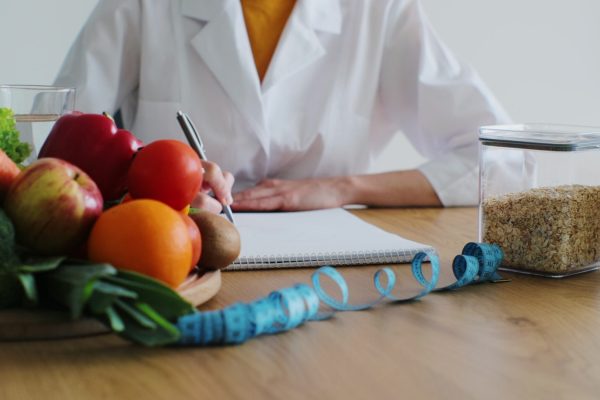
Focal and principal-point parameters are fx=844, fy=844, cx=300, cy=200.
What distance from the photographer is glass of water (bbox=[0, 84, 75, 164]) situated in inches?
37.7

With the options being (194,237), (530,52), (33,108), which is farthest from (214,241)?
(530,52)

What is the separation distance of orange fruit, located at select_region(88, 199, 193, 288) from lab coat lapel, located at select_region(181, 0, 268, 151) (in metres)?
1.01

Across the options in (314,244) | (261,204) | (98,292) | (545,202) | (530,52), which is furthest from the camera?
(530,52)

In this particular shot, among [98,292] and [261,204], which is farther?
[261,204]

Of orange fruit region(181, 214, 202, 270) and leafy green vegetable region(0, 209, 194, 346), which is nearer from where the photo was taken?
leafy green vegetable region(0, 209, 194, 346)

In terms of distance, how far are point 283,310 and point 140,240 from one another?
13 centimetres

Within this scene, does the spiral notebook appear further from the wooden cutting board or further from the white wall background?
the white wall background

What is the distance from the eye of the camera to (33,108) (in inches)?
38.5

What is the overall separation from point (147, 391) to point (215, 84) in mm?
1227

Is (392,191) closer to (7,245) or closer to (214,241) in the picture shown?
(214,241)

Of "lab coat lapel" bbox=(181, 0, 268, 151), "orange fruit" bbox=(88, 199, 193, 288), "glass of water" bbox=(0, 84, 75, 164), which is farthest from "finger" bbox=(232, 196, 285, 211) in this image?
"orange fruit" bbox=(88, 199, 193, 288)

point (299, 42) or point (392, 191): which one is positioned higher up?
point (299, 42)

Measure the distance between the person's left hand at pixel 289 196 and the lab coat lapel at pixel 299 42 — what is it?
267mm

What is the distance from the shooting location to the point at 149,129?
5.77ft
